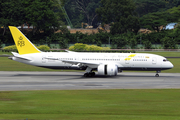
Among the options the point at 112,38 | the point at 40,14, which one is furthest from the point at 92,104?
the point at 112,38

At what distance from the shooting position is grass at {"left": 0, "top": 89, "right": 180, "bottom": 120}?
19.6 meters

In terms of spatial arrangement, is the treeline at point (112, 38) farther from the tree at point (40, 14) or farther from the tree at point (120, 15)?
the tree at point (40, 14)

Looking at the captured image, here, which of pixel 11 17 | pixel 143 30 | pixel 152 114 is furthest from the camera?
pixel 143 30

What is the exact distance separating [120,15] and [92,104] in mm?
141361

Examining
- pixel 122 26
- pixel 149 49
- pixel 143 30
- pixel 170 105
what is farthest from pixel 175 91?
pixel 143 30

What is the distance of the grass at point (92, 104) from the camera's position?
19578 mm

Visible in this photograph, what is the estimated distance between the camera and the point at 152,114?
2016 cm

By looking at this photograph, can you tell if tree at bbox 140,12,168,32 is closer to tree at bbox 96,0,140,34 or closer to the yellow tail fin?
tree at bbox 96,0,140,34


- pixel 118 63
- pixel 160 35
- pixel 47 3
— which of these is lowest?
pixel 118 63

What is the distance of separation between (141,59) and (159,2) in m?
155

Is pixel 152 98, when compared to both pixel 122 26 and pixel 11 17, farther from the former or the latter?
pixel 122 26

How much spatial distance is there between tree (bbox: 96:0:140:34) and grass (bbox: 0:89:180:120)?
12978cm

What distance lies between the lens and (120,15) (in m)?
161

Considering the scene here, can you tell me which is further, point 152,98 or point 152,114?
point 152,98
